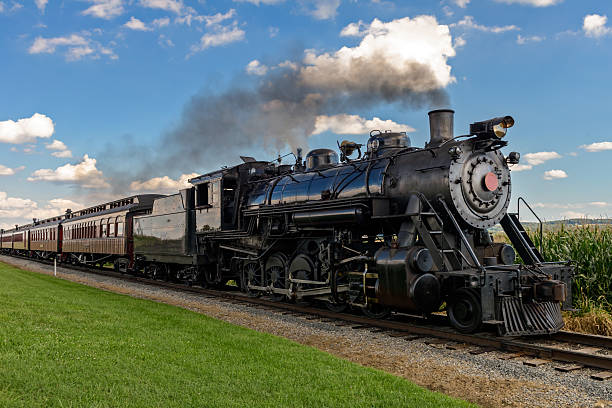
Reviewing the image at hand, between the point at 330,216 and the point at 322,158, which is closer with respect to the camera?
the point at 330,216

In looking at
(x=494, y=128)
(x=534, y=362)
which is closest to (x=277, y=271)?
(x=494, y=128)

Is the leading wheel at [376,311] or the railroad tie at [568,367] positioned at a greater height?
the leading wheel at [376,311]

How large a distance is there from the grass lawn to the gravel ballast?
669 millimetres

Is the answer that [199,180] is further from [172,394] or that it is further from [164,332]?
[172,394]

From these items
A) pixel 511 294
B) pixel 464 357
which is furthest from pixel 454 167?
pixel 464 357

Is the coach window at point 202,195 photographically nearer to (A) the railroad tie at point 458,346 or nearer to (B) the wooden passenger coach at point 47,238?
(A) the railroad tie at point 458,346

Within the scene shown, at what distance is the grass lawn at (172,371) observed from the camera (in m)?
4.66

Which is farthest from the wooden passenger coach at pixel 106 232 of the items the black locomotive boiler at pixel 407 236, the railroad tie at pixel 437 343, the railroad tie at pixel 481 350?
the railroad tie at pixel 481 350

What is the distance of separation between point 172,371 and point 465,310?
192 inches

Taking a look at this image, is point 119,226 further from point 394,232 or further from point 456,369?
point 456,369

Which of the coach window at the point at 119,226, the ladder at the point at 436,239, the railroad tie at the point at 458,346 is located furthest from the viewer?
the coach window at the point at 119,226

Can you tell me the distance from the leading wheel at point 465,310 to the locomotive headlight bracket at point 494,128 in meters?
2.83

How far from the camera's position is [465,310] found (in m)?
8.25

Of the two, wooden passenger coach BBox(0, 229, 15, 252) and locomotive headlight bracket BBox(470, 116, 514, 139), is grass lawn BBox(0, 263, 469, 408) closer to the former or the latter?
locomotive headlight bracket BBox(470, 116, 514, 139)
